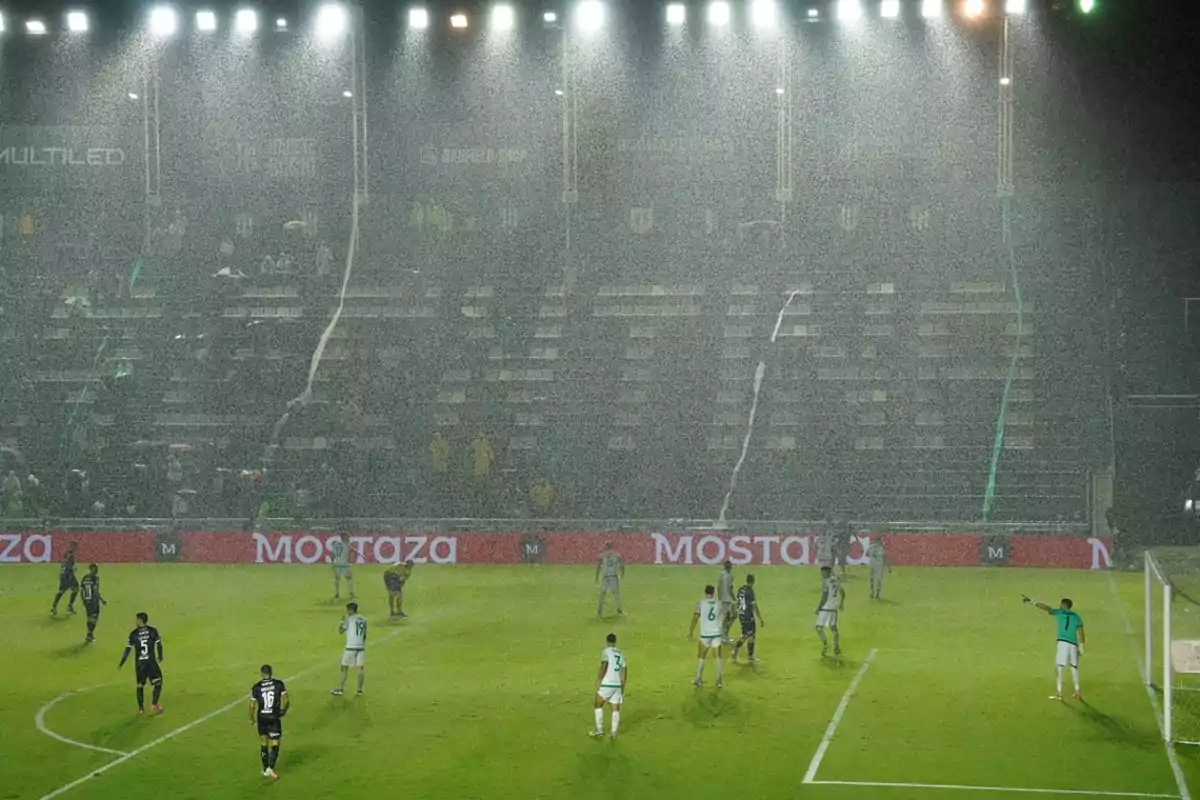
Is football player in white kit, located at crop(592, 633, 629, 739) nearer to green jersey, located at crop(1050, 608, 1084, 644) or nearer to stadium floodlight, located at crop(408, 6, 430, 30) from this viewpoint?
green jersey, located at crop(1050, 608, 1084, 644)

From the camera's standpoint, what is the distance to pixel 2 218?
195ft

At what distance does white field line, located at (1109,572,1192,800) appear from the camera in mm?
19344

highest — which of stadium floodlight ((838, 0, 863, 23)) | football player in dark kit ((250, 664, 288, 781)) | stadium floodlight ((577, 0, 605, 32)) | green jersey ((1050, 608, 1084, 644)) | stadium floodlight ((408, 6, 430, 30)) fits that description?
stadium floodlight ((838, 0, 863, 23))

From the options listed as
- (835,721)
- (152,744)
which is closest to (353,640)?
(152,744)

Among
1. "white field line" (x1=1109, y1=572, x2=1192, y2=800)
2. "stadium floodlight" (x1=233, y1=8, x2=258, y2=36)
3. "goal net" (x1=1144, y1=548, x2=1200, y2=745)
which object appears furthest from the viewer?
"stadium floodlight" (x1=233, y1=8, x2=258, y2=36)

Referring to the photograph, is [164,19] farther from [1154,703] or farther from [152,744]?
[1154,703]

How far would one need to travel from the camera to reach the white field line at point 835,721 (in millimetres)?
20172

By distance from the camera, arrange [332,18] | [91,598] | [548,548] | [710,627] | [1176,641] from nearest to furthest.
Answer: [1176,641], [710,627], [91,598], [332,18], [548,548]

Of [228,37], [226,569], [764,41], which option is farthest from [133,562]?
[764,41]

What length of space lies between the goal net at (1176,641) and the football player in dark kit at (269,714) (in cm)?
1312

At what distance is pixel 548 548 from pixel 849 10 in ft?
66.1

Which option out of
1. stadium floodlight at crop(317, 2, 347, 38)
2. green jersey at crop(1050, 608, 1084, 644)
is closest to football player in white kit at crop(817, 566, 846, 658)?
green jersey at crop(1050, 608, 1084, 644)

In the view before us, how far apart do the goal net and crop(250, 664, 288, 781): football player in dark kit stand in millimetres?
13116

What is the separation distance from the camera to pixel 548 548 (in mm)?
47500
